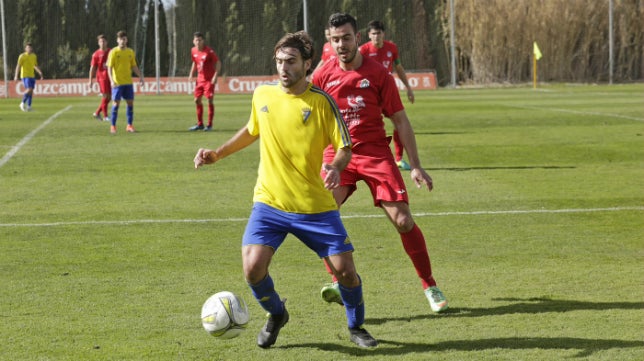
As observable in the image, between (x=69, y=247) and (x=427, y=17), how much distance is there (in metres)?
37.9

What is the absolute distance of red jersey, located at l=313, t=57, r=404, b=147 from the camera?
7133 mm

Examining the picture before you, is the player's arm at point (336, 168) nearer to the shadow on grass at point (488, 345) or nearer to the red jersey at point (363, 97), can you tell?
the shadow on grass at point (488, 345)

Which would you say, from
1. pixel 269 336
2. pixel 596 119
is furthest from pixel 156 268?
pixel 596 119

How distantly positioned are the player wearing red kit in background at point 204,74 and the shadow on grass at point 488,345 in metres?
16.5

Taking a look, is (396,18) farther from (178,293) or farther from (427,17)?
(178,293)

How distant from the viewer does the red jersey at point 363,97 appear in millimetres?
7133

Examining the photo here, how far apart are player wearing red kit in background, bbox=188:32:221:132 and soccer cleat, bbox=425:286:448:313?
15757 millimetres

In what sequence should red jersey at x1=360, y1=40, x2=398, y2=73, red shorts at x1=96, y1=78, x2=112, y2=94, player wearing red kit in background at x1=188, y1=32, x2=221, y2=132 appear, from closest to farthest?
1. red jersey at x1=360, y1=40, x2=398, y2=73
2. player wearing red kit in background at x1=188, y1=32, x2=221, y2=132
3. red shorts at x1=96, y1=78, x2=112, y2=94

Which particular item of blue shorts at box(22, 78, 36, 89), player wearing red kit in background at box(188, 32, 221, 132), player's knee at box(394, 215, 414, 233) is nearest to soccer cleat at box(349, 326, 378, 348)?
player's knee at box(394, 215, 414, 233)

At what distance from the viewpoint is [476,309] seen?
262 inches

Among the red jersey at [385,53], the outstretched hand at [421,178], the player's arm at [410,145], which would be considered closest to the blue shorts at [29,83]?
the red jersey at [385,53]

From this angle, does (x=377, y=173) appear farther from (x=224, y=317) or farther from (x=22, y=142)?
(x=22, y=142)

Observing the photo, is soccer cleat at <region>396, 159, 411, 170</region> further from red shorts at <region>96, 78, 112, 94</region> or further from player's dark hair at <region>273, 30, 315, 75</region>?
red shorts at <region>96, 78, 112, 94</region>

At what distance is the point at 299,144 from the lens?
5.77 m
